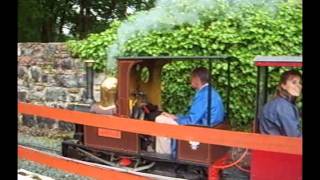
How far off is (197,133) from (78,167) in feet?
4.43

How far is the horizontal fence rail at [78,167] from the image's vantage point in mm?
4707

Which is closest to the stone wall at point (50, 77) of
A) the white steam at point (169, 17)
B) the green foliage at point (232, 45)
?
the white steam at point (169, 17)

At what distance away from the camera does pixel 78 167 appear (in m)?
5.02

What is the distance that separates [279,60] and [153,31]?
3419 mm

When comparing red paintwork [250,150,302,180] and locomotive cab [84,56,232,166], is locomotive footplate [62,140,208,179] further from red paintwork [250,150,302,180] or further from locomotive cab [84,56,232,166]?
red paintwork [250,150,302,180]

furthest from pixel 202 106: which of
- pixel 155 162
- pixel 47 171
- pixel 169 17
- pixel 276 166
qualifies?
pixel 169 17

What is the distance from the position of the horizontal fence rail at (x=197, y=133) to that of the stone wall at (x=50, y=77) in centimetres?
315

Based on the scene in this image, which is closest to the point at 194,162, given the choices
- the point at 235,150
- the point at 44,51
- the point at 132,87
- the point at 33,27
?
the point at 235,150

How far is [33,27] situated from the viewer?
14.2m

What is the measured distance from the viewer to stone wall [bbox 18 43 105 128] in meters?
8.50

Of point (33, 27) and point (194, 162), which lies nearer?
point (194, 162)

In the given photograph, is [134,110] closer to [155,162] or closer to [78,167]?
[155,162]

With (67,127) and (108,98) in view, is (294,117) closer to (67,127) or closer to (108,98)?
(108,98)

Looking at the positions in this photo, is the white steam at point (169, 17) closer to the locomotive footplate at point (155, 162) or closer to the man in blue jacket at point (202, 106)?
the locomotive footplate at point (155, 162)
